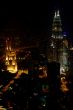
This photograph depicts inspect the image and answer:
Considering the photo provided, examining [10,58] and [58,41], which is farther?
[58,41]

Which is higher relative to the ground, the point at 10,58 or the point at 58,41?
the point at 58,41

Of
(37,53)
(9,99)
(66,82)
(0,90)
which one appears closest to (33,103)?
(9,99)

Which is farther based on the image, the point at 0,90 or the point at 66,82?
the point at 66,82

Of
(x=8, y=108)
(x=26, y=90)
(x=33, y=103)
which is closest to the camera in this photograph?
(x=8, y=108)

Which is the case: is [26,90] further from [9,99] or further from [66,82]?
[66,82]

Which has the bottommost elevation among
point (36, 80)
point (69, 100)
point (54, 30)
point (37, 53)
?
point (69, 100)

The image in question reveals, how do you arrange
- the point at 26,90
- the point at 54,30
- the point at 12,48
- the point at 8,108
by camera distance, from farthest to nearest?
the point at 54,30, the point at 12,48, the point at 26,90, the point at 8,108

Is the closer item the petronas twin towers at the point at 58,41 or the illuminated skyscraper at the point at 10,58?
the illuminated skyscraper at the point at 10,58

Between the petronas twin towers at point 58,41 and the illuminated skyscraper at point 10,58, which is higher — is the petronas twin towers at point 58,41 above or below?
above

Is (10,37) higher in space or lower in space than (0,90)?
higher

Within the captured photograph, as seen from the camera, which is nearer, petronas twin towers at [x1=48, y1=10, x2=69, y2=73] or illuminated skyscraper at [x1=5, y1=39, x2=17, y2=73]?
illuminated skyscraper at [x1=5, y1=39, x2=17, y2=73]

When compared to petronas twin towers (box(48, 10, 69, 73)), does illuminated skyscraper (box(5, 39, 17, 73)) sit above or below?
below
